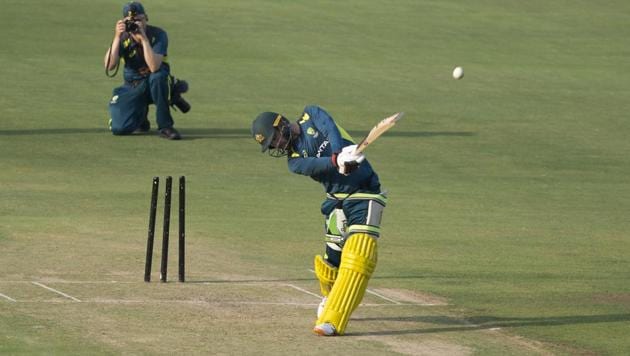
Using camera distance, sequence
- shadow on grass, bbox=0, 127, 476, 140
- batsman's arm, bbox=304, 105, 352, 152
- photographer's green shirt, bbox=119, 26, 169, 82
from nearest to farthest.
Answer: batsman's arm, bbox=304, 105, 352, 152 < photographer's green shirt, bbox=119, 26, 169, 82 < shadow on grass, bbox=0, 127, 476, 140

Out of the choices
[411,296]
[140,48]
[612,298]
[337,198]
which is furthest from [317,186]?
[337,198]

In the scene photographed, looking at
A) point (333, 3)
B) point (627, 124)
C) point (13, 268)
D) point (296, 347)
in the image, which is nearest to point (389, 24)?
point (333, 3)

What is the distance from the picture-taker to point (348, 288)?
989 centimetres

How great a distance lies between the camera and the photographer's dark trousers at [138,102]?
20016mm

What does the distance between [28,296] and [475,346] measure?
3.54 m

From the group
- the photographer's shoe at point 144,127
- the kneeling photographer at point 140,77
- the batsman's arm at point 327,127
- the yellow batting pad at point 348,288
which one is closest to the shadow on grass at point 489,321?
the yellow batting pad at point 348,288

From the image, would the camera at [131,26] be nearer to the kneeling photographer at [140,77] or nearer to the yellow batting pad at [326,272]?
the kneeling photographer at [140,77]

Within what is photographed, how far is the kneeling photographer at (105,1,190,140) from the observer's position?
1966 centimetres

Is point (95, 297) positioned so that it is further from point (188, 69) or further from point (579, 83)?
point (579, 83)

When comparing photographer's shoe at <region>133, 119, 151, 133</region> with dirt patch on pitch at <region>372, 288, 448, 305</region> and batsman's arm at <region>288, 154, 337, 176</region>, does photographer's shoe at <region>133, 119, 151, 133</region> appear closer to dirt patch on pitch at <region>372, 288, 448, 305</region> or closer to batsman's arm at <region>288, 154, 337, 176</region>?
dirt patch on pitch at <region>372, 288, 448, 305</region>

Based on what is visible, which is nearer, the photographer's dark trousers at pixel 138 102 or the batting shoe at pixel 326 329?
the batting shoe at pixel 326 329

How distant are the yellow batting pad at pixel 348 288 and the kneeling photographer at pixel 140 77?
1027 cm

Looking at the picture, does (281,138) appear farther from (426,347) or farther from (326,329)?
(426,347)

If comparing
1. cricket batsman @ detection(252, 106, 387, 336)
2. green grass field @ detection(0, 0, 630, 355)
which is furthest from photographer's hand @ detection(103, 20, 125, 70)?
cricket batsman @ detection(252, 106, 387, 336)
